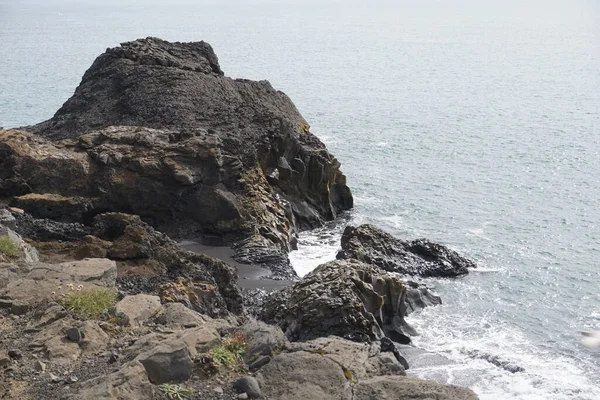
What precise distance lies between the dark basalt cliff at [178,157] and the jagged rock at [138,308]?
14999mm

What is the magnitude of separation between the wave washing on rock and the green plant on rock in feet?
0.11

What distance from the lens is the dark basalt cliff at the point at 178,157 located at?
3306 centimetres

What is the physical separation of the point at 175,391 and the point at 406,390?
3838 mm

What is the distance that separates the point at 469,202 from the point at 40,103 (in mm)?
50023

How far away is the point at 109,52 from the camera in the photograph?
152 ft

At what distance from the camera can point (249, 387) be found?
1354 cm

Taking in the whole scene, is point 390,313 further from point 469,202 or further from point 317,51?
point 317,51

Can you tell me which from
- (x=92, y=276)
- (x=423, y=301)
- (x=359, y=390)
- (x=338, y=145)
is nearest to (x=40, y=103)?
(x=338, y=145)

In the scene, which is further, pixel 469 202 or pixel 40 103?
pixel 40 103

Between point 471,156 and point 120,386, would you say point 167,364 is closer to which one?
point 120,386

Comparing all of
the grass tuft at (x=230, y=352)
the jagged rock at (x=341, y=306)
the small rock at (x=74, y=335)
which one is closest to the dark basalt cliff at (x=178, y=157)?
the jagged rock at (x=341, y=306)

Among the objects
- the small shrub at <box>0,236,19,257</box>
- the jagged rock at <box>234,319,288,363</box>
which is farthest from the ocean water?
the small shrub at <box>0,236,19,257</box>

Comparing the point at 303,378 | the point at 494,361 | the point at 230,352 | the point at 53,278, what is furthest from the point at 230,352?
the point at 494,361

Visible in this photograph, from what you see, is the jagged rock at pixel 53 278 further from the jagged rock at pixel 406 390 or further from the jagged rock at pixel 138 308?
the jagged rock at pixel 406 390
